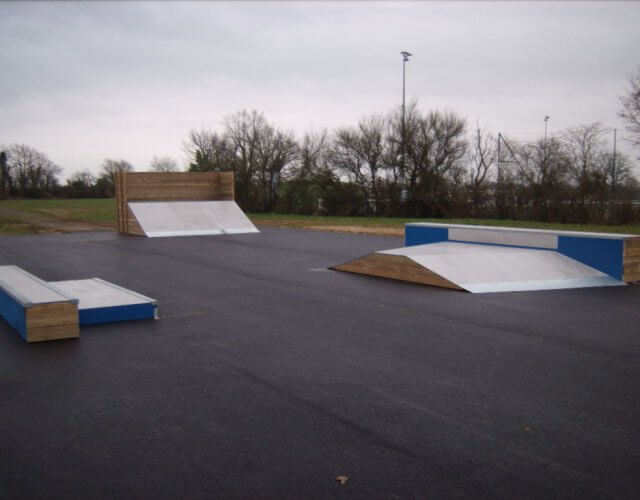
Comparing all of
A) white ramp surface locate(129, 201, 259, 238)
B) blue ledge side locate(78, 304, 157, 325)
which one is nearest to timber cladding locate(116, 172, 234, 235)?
white ramp surface locate(129, 201, 259, 238)

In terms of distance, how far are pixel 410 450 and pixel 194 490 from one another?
1232 mm

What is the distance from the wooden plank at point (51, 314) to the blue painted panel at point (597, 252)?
25.2ft

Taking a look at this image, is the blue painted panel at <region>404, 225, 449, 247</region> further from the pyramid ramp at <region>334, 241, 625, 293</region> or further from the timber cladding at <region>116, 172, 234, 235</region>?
the timber cladding at <region>116, 172, 234, 235</region>

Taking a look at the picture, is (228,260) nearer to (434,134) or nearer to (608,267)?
(608,267)

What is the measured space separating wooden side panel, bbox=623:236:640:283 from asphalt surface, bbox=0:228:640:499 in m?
1.39

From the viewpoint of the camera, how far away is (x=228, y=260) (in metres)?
13.3

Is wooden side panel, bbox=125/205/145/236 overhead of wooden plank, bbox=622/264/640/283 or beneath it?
overhead

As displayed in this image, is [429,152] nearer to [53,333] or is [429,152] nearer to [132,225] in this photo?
[132,225]

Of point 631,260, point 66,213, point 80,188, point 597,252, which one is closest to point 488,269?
point 597,252

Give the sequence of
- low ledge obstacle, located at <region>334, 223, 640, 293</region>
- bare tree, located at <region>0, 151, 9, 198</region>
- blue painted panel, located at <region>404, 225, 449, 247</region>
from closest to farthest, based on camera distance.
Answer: low ledge obstacle, located at <region>334, 223, 640, 293</region> < blue painted panel, located at <region>404, 225, 449, 247</region> < bare tree, located at <region>0, 151, 9, 198</region>

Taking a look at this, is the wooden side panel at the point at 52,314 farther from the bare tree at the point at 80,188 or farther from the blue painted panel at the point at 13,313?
the bare tree at the point at 80,188

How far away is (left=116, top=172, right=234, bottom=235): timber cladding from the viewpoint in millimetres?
21531

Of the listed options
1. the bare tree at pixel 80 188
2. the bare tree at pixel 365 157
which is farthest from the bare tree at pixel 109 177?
the bare tree at pixel 365 157

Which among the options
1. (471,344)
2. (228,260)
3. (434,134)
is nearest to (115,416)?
(471,344)
